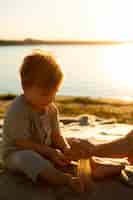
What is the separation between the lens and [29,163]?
3.42 meters

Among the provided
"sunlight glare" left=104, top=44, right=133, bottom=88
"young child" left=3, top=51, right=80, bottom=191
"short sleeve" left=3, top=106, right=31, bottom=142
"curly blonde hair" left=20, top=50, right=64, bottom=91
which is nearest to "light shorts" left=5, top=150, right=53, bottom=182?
"young child" left=3, top=51, right=80, bottom=191

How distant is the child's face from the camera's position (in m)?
3.53

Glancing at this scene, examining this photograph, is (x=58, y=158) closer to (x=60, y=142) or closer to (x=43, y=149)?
(x=43, y=149)

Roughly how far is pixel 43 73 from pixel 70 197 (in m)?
0.81

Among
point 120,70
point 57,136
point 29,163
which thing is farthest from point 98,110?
point 120,70

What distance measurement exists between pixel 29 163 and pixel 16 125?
292 millimetres

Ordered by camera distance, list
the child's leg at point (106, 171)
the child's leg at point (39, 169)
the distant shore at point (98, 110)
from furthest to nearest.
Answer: the distant shore at point (98, 110), the child's leg at point (106, 171), the child's leg at point (39, 169)

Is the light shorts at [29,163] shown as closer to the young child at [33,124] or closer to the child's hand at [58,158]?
the young child at [33,124]

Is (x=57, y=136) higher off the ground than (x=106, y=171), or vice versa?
(x=57, y=136)

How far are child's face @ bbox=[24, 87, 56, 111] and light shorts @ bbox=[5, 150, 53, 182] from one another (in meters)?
0.33

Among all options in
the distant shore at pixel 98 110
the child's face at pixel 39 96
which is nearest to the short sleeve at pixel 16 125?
the child's face at pixel 39 96

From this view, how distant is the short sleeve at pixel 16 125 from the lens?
3586mm

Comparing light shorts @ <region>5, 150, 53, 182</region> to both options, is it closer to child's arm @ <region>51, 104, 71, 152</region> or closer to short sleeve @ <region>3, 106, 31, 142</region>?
short sleeve @ <region>3, 106, 31, 142</region>

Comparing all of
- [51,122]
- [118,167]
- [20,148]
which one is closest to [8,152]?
[20,148]
